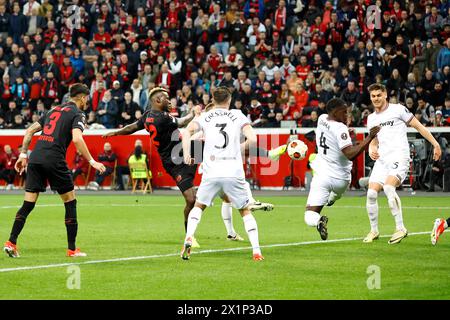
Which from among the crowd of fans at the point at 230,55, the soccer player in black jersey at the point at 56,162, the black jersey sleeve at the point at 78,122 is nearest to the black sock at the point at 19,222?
the soccer player in black jersey at the point at 56,162

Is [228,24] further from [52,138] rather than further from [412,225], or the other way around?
[52,138]

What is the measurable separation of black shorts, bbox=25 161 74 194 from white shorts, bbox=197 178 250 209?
2009mm

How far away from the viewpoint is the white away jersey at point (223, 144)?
1216cm

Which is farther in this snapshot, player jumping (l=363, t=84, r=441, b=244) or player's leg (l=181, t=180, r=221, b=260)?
player jumping (l=363, t=84, r=441, b=244)

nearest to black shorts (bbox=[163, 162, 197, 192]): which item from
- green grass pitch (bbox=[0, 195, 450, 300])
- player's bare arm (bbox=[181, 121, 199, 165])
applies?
green grass pitch (bbox=[0, 195, 450, 300])

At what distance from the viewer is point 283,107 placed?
30.8 meters

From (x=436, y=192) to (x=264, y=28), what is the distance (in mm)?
9507

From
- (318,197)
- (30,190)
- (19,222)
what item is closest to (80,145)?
(30,190)

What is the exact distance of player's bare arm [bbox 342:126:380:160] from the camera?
12.9 m

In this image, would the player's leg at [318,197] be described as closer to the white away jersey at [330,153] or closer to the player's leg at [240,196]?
the white away jersey at [330,153]

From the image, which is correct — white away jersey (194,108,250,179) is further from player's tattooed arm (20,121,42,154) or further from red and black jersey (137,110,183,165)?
red and black jersey (137,110,183,165)

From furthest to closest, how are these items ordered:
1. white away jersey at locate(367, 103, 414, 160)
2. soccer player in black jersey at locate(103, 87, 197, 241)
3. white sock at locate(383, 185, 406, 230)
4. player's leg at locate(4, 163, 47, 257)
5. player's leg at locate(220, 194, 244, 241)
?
player's leg at locate(220, 194, 244, 241) < soccer player in black jersey at locate(103, 87, 197, 241) < white away jersey at locate(367, 103, 414, 160) < white sock at locate(383, 185, 406, 230) < player's leg at locate(4, 163, 47, 257)

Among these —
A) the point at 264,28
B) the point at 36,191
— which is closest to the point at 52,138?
the point at 36,191

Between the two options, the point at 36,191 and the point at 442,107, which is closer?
the point at 36,191
